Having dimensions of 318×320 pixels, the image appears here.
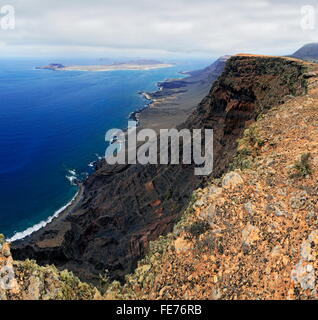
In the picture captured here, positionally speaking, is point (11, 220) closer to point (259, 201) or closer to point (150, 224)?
point (150, 224)

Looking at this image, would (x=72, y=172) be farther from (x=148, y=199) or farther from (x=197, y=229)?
(x=197, y=229)

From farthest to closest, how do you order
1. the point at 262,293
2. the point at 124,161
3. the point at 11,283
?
the point at 124,161 < the point at 11,283 < the point at 262,293

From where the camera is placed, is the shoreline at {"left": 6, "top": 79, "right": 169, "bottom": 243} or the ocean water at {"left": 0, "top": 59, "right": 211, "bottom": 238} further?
the ocean water at {"left": 0, "top": 59, "right": 211, "bottom": 238}

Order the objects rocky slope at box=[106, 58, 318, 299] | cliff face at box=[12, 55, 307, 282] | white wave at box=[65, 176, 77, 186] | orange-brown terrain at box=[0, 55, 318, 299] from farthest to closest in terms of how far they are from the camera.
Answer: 1. white wave at box=[65, 176, 77, 186]
2. cliff face at box=[12, 55, 307, 282]
3. orange-brown terrain at box=[0, 55, 318, 299]
4. rocky slope at box=[106, 58, 318, 299]

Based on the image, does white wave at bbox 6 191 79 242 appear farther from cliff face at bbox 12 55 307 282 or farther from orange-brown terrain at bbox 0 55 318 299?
orange-brown terrain at bbox 0 55 318 299

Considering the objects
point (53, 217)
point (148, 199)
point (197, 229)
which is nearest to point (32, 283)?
point (197, 229)

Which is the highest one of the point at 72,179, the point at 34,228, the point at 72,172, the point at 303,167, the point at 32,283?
the point at 303,167

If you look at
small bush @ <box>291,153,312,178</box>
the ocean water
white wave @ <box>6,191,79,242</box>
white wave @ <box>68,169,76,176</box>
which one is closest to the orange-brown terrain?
small bush @ <box>291,153,312,178</box>

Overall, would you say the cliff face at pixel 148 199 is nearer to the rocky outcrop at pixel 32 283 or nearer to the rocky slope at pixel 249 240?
the rocky slope at pixel 249 240
